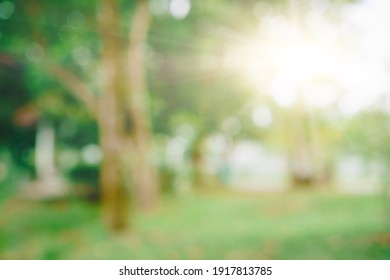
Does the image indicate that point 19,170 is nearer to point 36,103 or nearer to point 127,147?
point 36,103

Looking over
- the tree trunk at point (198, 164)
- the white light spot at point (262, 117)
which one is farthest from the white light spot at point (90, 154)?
the white light spot at point (262, 117)

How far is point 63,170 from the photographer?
7.27 meters

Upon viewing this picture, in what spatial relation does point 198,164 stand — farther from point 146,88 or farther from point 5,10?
point 5,10

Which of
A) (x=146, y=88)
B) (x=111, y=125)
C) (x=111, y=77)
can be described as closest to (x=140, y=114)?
(x=146, y=88)

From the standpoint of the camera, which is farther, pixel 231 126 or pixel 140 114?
pixel 231 126

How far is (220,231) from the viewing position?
487 cm

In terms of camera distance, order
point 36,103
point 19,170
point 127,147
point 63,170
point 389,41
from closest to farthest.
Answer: point 389,41 → point 127,147 → point 36,103 → point 63,170 → point 19,170

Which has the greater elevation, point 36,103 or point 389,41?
point 36,103

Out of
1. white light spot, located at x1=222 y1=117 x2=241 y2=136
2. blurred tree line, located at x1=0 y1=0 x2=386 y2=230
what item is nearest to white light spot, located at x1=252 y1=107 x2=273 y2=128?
blurred tree line, located at x1=0 y1=0 x2=386 y2=230

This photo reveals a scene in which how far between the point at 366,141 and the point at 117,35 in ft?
10.2

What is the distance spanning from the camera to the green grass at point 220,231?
440 centimetres

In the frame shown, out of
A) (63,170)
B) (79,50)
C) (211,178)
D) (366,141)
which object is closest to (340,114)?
(366,141)

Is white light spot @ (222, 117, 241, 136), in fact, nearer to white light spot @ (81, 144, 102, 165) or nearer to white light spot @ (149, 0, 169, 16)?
white light spot @ (149, 0, 169, 16)
